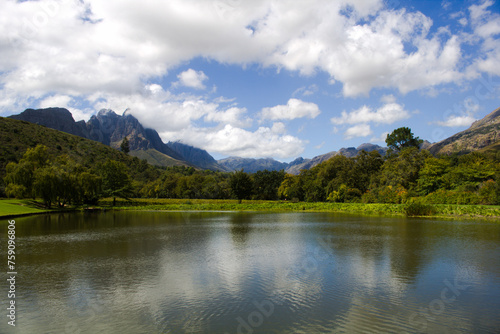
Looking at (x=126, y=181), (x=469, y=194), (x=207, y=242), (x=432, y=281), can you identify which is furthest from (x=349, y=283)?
(x=126, y=181)

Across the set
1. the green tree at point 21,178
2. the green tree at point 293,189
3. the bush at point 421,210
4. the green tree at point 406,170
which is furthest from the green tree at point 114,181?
the bush at point 421,210

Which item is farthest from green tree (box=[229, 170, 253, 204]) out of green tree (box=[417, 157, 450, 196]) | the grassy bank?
green tree (box=[417, 157, 450, 196])

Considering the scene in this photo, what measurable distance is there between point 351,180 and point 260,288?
7205 centimetres

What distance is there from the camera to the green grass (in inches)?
1794

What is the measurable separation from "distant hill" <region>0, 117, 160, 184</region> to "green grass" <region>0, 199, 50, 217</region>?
1971cm

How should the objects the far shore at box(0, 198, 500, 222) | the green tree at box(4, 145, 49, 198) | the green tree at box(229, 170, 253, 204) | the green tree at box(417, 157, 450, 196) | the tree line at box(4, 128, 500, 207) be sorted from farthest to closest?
the green tree at box(229, 170, 253, 204) < the green tree at box(417, 157, 450, 196) < the green tree at box(4, 145, 49, 198) < the tree line at box(4, 128, 500, 207) < the far shore at box(0, 198, 500, 222)

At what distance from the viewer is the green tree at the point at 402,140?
291 ft

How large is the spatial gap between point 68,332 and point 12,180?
200 feet

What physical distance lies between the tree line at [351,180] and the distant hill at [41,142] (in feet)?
49.3

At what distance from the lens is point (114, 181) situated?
81.3 metres

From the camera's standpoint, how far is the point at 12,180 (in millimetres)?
55406

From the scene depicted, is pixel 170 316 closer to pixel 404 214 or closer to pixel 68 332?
pixel 68 332

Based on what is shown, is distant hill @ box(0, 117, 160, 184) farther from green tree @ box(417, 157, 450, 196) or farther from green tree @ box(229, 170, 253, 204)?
green tree @ box(417, 157, 450, 196)

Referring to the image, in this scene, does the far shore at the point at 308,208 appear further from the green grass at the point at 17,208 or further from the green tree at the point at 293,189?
the green tree at the point at 293,189
